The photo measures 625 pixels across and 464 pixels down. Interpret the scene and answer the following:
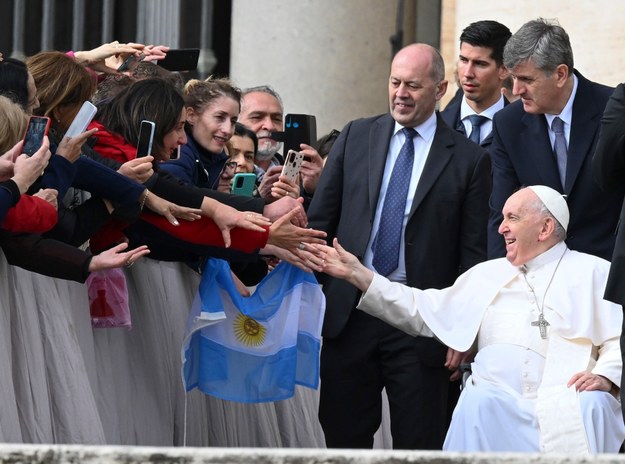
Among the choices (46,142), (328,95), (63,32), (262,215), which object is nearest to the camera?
(46,142)

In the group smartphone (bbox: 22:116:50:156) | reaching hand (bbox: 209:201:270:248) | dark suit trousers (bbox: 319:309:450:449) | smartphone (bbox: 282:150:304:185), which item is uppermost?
smartphone (bbox: 22:116:50:156)

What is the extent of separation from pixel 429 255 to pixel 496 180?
2.00ft

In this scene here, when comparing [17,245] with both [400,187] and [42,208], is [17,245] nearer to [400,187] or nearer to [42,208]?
[42,208]

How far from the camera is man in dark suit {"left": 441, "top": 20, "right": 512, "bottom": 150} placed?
8.67 m

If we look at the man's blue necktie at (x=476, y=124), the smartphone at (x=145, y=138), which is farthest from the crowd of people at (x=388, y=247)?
the man's blue necktie at (x=476, y=124)

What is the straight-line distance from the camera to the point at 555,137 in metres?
7.59

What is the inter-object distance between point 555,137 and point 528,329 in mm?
998

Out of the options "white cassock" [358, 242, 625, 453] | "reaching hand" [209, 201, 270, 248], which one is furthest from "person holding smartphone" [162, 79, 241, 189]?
"white cassock" [358, 242, 625, 453]

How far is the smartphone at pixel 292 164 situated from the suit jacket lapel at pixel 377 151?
31 centimetres

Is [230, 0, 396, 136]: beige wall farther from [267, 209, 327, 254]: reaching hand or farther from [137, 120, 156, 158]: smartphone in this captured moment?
[137, 120, 156, 158]: smartphone

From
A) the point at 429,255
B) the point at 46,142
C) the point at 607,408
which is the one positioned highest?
the point at 46,142

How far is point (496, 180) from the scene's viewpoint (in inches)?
304

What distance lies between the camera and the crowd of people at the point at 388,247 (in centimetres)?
668

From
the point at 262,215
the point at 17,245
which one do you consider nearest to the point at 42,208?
the point at 17,245
